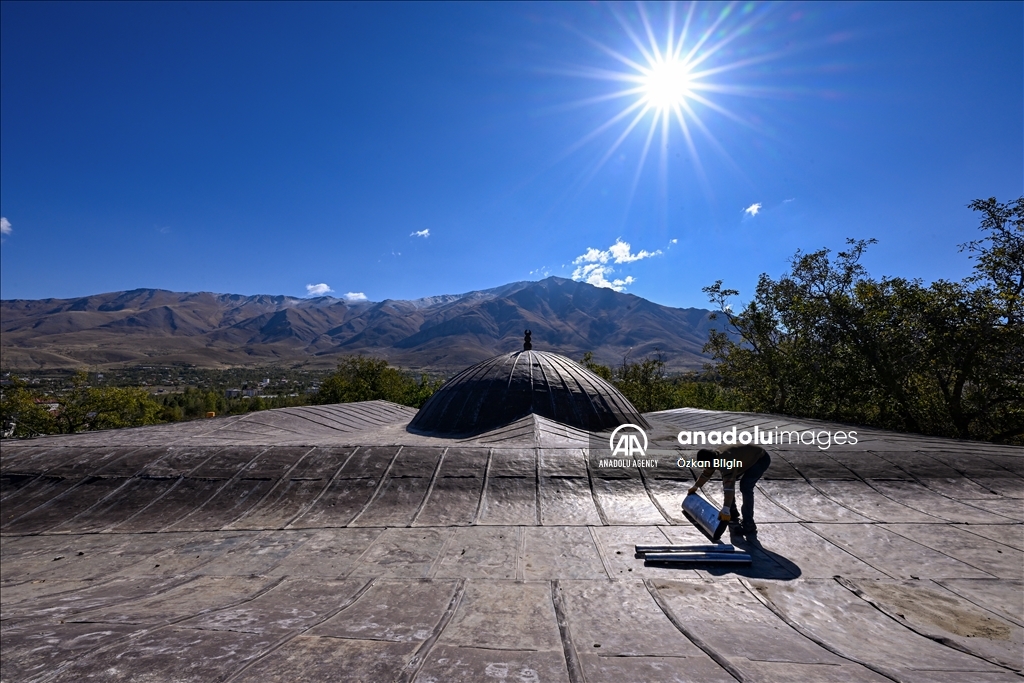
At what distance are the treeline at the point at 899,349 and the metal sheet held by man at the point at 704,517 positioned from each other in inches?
714

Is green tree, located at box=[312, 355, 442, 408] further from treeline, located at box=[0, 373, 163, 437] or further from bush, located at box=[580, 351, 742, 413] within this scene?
bush, located at box=[580, 351, 742, 413]

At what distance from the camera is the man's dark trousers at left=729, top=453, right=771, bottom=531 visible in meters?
7.07

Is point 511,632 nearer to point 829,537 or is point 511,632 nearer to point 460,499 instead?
point 460,499

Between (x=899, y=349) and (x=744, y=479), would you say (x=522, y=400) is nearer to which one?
(x=744, y=479)

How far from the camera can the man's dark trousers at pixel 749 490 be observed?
7.07 m

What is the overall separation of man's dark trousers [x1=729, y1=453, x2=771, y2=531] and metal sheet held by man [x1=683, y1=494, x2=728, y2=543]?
29cm

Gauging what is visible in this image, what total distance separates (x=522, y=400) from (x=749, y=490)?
9.14m

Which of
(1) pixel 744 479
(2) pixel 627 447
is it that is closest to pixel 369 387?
(2) pixel 627 447

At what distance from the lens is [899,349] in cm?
2038

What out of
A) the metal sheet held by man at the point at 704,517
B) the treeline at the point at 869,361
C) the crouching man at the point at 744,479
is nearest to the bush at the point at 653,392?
the treeline at the point at 869,361

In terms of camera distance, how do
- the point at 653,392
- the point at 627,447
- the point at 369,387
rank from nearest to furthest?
the point at 627,447 → the point at 653,392 → the point at 369,387

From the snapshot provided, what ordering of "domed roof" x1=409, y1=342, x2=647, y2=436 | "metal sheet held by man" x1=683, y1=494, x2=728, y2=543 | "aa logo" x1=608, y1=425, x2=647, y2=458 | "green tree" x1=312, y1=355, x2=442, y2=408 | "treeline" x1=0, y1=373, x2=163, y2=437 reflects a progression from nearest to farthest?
1. "metal sheet held by man" x1=683, y1=494, x2=728, y2=543
2. "aa logo" x1=608, y1=425, x2=647, y2=458
3. "domed roof" x1=409, y1=342, x2=647, y2=436
4. "treeline" x1=0, y1=373, x2=163, y2=437
5. "green tree" x1=312, y1=355, x2=442, y2=408

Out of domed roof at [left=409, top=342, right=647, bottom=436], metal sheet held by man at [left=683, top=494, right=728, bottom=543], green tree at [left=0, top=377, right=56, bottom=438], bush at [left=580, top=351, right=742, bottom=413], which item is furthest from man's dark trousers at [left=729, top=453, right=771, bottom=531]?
green tree at [left=0, top=377, right=56, bottom=438]

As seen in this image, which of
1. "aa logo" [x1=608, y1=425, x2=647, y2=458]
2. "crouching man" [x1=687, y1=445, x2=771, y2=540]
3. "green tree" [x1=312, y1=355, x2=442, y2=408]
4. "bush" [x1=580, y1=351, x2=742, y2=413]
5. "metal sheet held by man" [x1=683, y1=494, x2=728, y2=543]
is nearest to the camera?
"metal sheet held by man" [x1=683, y1=494, x2=728, y2=543]
